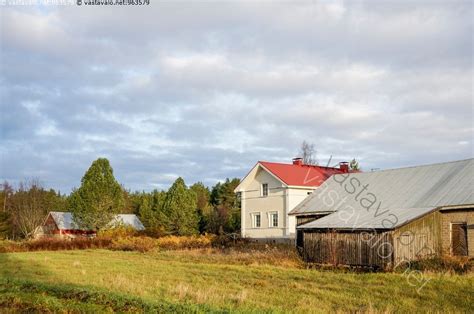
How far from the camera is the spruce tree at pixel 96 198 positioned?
4847 cm

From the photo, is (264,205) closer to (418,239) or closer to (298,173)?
(298,173)

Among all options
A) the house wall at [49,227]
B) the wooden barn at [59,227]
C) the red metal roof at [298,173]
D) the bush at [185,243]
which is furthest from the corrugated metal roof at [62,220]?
the red metal roof at [298,173]

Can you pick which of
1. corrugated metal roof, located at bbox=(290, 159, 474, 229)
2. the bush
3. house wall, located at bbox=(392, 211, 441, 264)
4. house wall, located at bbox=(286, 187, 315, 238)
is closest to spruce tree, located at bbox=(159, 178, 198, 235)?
the bush

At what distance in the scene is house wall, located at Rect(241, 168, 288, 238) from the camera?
1580 inches

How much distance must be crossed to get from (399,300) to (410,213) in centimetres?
1074

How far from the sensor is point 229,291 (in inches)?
618

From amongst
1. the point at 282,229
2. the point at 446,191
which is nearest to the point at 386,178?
the point at 446,191

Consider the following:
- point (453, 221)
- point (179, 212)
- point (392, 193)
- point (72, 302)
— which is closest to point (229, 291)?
point (72, 302)

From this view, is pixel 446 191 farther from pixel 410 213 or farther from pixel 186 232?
pixel 186 232

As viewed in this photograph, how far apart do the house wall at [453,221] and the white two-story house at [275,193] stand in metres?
15.1

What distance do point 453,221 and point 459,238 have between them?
806mm

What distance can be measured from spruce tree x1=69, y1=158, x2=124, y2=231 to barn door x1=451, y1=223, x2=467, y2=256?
106ft

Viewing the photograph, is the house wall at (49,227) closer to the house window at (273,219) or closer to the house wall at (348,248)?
the house window at (273,219)

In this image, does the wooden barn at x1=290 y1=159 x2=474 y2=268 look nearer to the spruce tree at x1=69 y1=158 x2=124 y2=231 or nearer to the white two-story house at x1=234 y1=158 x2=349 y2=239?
the white two-story house at x1=234 y1=158 x2=349 y2=239
